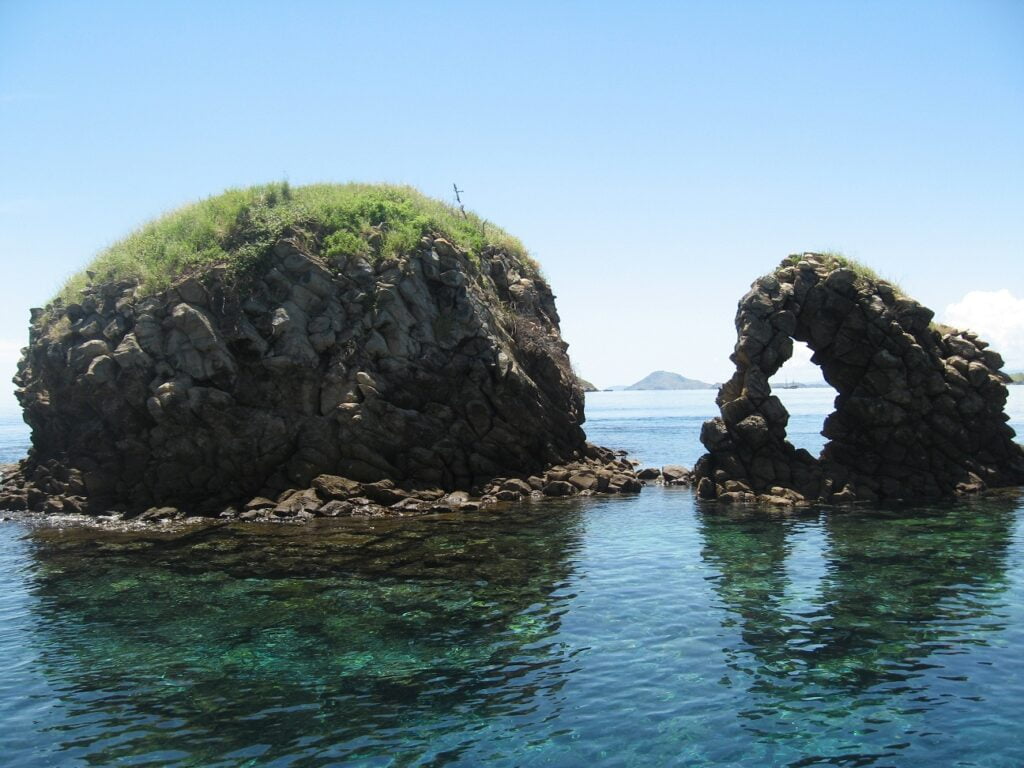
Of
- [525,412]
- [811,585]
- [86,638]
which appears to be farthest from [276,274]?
[811,585]

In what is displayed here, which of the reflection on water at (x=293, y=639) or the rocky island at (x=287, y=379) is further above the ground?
the rocky island at (x=287, y=379)

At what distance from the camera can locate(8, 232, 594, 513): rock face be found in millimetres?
36188

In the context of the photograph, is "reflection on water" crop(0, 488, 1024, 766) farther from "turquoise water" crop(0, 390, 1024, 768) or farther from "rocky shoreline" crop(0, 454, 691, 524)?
"rocky shoreline" crop(0, 454, 691, 524)

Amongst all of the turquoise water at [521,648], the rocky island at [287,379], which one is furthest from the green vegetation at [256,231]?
the turquoise water at [521,648]

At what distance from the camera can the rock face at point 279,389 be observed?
3619 cm

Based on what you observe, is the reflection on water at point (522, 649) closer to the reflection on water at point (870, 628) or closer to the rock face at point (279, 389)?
the reflection on water at point (870, 628)

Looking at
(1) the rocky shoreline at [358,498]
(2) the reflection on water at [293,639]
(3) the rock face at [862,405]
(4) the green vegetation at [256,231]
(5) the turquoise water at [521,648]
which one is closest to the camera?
(5) the turquoise water at [521,648]

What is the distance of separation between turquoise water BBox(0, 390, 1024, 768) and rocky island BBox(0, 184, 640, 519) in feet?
21.2

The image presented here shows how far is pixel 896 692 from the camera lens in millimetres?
14758

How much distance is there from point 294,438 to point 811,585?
23843 millimetres

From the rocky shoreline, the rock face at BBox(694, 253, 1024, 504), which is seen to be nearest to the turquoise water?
the rocky shoreline

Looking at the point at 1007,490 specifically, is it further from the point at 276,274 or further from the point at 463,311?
the point at 276,274

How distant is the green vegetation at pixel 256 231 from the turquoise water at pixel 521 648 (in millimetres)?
15807

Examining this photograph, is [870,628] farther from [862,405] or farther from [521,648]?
[862,405]
